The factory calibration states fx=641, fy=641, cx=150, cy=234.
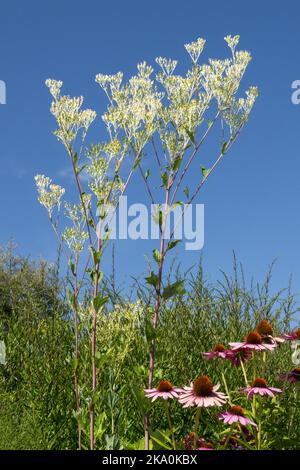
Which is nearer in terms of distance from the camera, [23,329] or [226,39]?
[226,39]

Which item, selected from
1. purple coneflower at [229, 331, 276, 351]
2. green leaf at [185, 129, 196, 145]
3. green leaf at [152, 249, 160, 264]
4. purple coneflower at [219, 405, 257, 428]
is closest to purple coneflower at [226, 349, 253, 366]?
purple coneflower at [229, 331, 276, 351]

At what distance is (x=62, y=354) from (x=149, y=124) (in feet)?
9.06

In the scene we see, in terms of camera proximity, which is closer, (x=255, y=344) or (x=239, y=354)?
(x=255, y=344)

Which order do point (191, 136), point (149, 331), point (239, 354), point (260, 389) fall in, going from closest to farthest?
point (149, 331)
point (260, 389)
point (191, 136)
point (239, 354)

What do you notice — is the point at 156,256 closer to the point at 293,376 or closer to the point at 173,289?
the point at 173,289

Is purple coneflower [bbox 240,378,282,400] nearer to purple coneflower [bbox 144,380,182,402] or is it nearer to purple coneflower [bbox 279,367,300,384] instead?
purple coneflower [bbox 144,380,182,402]

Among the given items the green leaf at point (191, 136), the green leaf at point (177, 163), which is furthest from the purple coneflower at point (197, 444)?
the green leaf at point (191, 136)

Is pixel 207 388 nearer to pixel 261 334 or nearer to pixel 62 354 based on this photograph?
pixel 261 334

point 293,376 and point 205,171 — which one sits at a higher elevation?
point 205,171

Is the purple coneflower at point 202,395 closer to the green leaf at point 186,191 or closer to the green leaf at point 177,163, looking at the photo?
the green leaf at point 186,191

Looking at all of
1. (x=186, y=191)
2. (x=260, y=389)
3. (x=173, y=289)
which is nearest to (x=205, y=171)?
(x=186, y=191)
